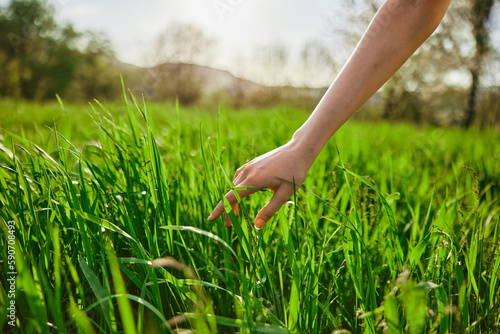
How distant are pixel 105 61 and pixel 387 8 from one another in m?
17.7

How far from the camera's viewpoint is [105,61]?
1603 cm

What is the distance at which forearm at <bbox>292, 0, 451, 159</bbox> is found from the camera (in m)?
0.71

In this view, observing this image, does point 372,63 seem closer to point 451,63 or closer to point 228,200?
point 228,200

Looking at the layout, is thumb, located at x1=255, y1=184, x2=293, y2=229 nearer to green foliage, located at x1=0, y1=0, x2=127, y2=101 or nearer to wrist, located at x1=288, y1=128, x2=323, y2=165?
wrist, located at x1=288, y1=128, x2=323, y2=165

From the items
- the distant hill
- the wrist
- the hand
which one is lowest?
the hand

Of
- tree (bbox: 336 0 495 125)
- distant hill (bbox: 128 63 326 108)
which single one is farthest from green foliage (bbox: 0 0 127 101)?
tree (bbox: 336 0 495 125)

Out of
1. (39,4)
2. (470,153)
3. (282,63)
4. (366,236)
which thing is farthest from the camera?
(282,63)

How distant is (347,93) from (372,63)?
9cm

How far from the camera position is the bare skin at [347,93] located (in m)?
0.69

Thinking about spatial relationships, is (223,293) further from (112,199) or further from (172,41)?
(172,41)

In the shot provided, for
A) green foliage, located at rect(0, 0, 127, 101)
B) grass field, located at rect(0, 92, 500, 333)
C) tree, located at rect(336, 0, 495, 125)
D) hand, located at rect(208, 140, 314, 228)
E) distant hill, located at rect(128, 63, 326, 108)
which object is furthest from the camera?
distant hill, located at rect(128, 63, 326, 108)

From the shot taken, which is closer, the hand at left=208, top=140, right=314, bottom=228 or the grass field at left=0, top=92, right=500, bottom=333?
the grass field at left=0, top=92, right=500, bottom=333

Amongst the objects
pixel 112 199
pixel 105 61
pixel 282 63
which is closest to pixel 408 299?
pixel 112 199

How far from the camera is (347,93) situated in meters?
0.71
